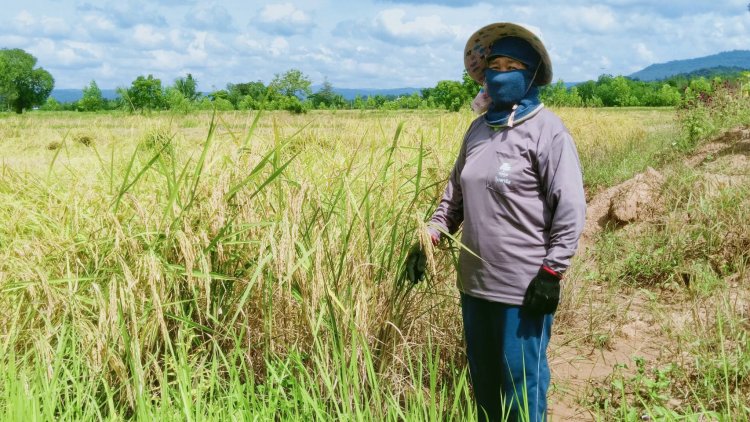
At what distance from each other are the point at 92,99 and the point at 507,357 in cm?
6997

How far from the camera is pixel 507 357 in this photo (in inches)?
96.7

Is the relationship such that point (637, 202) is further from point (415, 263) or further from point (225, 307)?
point (225, 307)

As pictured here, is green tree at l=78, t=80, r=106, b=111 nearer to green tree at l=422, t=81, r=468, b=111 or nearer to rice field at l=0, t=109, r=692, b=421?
green tree at l=422, t=81, r=468, b=111

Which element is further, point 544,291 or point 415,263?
point 415,263

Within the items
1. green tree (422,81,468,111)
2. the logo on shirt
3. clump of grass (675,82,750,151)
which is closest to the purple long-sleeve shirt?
the logo on shirt

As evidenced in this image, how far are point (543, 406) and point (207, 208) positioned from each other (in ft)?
4.90

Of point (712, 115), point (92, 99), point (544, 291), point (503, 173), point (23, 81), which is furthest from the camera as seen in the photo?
point (23, 81)

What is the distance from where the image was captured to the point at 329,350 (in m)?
2.58

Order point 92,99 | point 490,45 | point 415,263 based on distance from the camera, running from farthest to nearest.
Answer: point 92,99, point 490,45, point 415,263

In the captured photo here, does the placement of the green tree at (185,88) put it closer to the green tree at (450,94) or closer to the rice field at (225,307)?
the rice field at (225,307)

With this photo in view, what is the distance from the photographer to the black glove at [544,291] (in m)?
2.27

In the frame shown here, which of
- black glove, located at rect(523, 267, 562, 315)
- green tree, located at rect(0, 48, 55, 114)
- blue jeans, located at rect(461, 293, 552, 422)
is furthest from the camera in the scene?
green tree, located at rect(0, 48, 55, 114)

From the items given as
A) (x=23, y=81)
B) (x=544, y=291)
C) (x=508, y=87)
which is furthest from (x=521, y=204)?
(x=23, y=81)

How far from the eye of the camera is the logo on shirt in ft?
7.77
